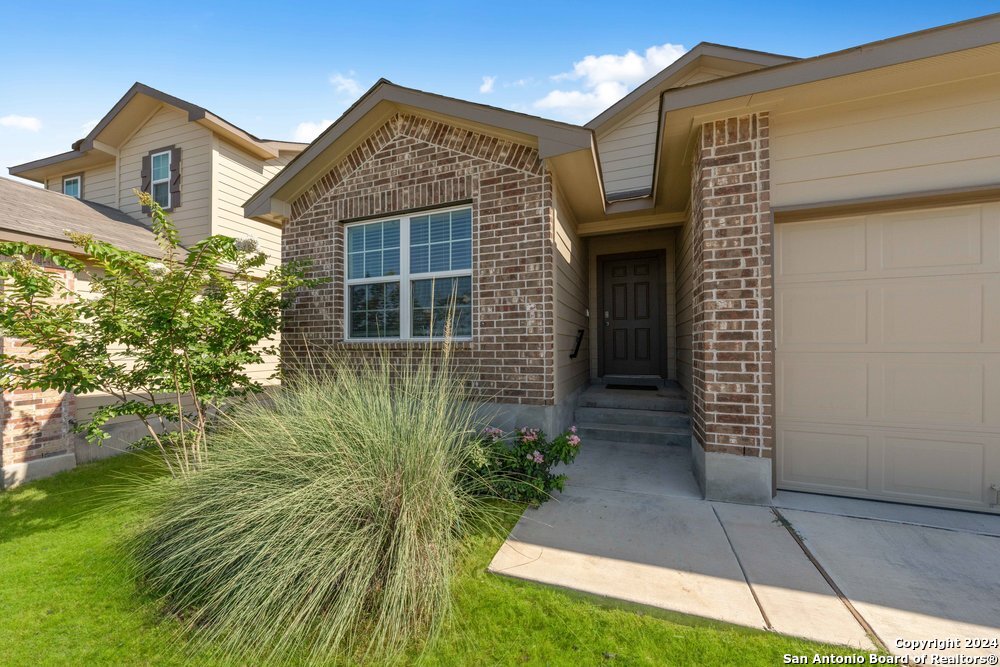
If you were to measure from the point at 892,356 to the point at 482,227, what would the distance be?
4.08 meters

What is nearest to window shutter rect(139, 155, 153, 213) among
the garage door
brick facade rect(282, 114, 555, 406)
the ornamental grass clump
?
brick facade rect(282, 114, 555, 406)

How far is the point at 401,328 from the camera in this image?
16.6 ft

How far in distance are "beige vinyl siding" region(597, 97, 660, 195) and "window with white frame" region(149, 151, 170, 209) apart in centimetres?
923

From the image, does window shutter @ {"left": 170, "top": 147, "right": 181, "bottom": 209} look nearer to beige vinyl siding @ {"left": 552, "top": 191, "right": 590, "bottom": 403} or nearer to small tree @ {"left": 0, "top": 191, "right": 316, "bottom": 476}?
small tree @ {"left": 0, "top": 191, "right": 316, "bottom": 476}

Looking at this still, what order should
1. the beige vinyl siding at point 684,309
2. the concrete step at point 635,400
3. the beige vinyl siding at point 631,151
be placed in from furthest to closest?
the beige vinyl siding at point 631,151, the concrete step at point 635,400, the beige vinyl siding at point 684,309

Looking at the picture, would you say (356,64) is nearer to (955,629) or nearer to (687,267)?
(687,267)

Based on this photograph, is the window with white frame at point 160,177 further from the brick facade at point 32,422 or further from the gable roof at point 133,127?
the brick facade at point 32,422

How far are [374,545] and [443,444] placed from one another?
2.38 ft

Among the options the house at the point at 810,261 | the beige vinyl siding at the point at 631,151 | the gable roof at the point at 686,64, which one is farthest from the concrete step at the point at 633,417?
the gable roof at the point at 686,64

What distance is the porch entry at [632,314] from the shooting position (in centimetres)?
666

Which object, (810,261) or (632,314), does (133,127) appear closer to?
(632,314)

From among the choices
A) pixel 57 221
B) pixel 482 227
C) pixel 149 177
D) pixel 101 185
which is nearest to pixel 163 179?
pixel 149 177

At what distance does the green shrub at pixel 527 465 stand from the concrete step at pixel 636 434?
1.56 m

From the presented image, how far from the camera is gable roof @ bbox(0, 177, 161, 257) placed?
4578 millimetres
